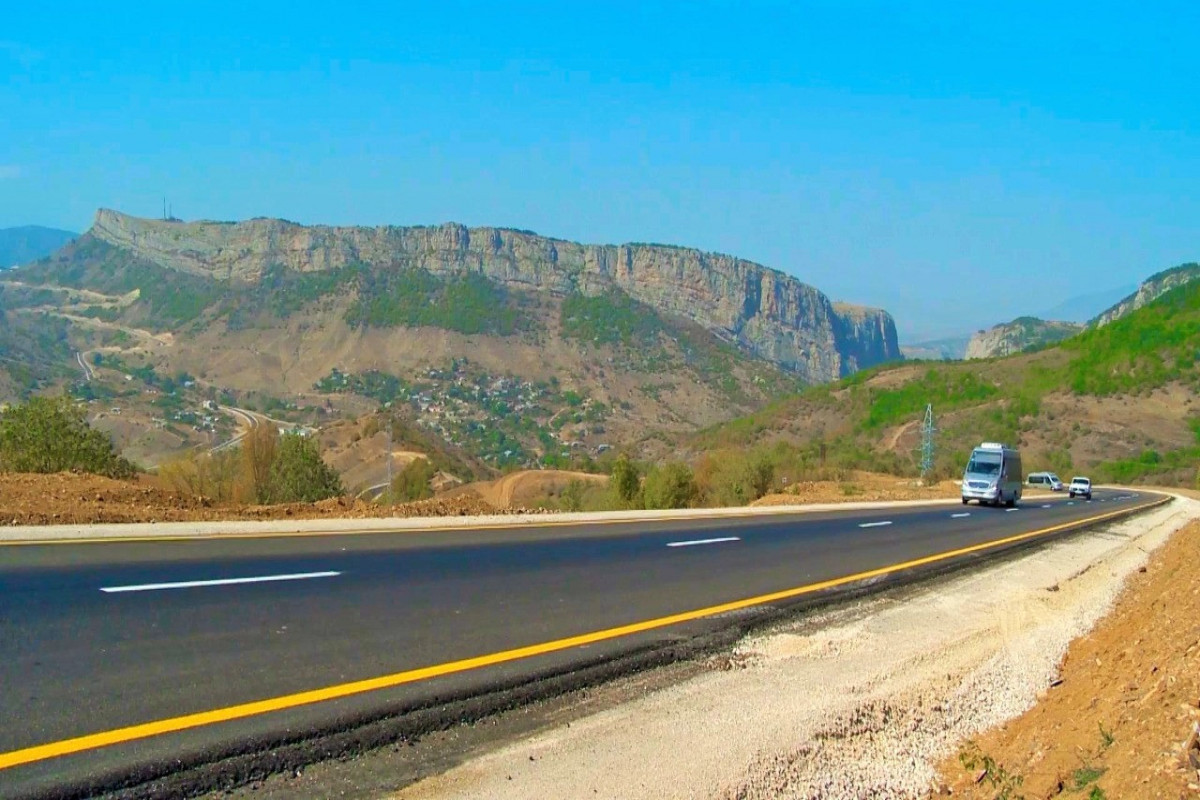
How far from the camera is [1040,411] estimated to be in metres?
101

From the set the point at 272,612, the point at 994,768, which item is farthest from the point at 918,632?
the point at 272,612

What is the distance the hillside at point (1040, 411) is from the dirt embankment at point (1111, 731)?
58027 millimetres

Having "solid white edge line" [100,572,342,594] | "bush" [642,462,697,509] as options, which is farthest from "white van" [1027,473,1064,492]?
"solid white edge line" [100,572,342,594]

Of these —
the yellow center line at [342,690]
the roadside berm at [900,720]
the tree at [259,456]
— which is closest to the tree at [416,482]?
the tree at [259,456]

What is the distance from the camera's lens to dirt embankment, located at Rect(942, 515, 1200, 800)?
5.60 m

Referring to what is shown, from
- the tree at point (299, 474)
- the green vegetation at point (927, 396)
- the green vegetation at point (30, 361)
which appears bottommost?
the tree at point (299, 474)

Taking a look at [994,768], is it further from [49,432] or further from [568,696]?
[49,432]

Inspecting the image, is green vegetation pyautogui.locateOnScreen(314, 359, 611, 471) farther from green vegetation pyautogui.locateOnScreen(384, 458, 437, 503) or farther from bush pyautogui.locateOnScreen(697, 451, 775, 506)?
bush pyautogui.locateOnScreen(697, 451, 775, 506)

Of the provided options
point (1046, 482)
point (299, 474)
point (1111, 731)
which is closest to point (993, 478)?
point (299, 474)

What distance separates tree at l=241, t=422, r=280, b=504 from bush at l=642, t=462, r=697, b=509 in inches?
659

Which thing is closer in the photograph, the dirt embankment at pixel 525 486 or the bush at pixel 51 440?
the bush at pixel 51 440

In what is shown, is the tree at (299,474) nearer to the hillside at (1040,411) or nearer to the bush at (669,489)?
the bush at (669,489)

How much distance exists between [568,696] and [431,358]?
180991 millimetres

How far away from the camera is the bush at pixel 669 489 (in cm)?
4659
